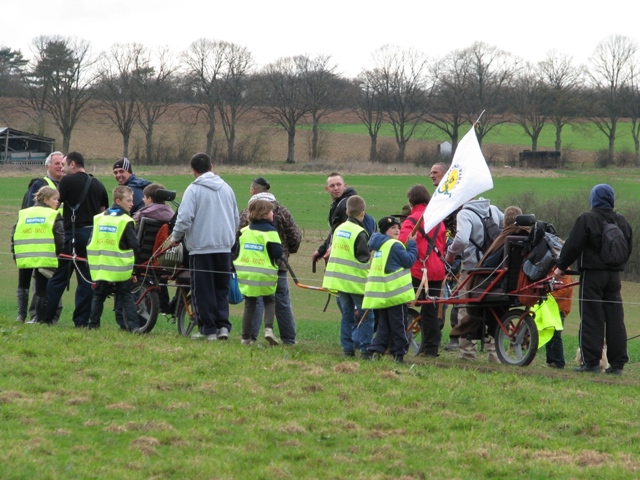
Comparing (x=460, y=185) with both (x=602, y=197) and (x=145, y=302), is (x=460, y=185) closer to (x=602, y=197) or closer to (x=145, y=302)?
(x=602, y=197)

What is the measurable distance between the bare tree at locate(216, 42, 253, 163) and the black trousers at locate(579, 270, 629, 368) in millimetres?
90308

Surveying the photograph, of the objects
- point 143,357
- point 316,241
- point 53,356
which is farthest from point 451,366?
point 316,241

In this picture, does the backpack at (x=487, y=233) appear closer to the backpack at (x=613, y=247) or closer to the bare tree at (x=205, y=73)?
the backpack at (x=613, y=247)

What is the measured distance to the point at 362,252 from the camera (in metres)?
10.4

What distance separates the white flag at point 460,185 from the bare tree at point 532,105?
8631 cm

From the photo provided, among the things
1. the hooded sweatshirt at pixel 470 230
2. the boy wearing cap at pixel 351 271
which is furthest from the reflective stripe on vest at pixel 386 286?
the hooded sweatshirt at pixel 470 230

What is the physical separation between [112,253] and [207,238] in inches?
44.2

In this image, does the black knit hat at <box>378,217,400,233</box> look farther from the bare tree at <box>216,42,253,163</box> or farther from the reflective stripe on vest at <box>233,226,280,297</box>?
the bare tree at <box>216,42,253,163</box>

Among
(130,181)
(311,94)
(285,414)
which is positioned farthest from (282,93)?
(285,414)

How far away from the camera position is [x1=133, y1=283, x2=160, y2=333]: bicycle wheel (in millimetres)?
11900

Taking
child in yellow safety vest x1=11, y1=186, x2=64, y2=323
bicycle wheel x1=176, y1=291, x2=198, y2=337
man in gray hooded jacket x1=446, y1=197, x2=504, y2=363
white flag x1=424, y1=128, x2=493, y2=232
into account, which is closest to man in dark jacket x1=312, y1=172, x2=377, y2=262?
man in gray hooded jacket x1=446, y1=197, x2=504, y2=363

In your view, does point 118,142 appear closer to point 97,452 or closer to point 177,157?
point 177,157

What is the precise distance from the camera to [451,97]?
323 feet

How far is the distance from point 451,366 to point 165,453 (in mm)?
4474
